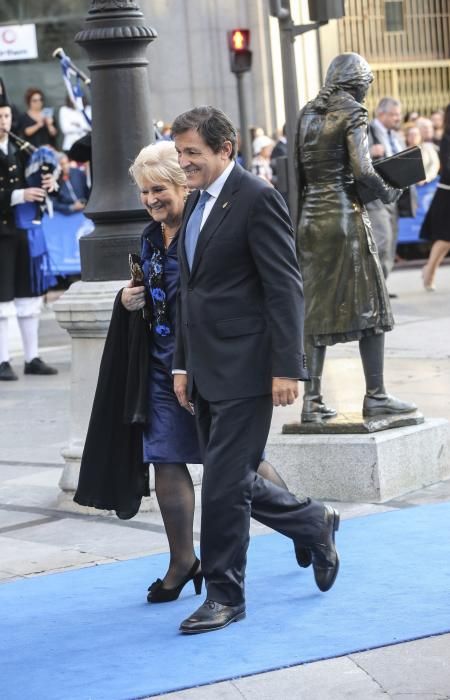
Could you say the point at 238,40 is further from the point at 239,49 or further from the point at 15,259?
the point at 15,259

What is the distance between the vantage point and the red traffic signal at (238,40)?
775 inches

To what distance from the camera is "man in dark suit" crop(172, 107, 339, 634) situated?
5023 millimetres

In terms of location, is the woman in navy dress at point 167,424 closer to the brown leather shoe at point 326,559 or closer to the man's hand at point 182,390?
the man's hand at point 182,390

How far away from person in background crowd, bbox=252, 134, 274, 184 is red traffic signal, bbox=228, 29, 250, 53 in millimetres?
1231

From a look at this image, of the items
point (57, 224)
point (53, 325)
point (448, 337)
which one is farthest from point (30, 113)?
point (448, 337)

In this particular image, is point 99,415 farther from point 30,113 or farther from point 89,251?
point 30,113

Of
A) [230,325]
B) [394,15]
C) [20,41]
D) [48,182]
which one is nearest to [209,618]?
[230,325]

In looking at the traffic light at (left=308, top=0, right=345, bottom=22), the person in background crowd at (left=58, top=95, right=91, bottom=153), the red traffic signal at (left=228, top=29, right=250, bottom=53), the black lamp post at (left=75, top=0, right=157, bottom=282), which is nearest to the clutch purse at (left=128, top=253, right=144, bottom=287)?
the black lamp post at (left=75, top=0, right=157, bottom=282)

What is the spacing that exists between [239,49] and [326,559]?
15.0 metres

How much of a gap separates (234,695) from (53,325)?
1099 cm

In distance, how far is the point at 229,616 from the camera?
17.0 feet

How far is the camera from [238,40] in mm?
19719

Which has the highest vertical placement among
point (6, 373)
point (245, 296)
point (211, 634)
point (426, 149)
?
point (245, 296)

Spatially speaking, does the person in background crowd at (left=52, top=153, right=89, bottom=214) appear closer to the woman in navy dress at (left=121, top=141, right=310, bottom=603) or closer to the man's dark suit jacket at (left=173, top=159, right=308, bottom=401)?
the woman in navy dress at (left=121, top=141, right=310, bottom=603)
